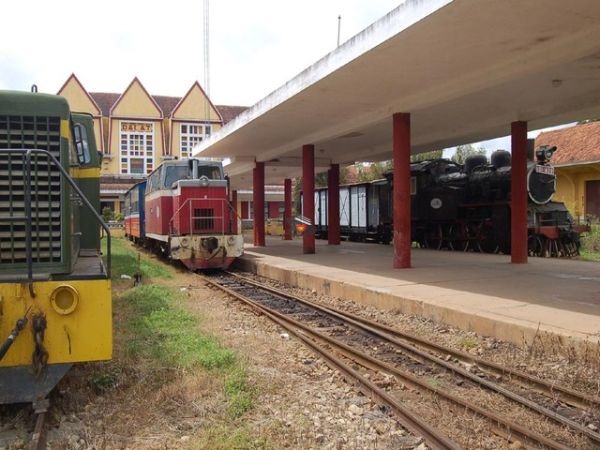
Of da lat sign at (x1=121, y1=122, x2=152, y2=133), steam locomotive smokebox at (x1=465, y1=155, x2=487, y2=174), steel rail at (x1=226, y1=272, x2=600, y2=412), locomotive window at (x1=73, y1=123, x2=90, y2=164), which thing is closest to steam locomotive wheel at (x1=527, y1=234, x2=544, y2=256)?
steam locomotive smokebox at (x1=465, y1=155, x2=487, y2=174)

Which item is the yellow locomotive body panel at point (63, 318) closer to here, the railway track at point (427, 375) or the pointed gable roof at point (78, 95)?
the railway track at point (427, 375)

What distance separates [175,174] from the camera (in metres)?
15.2

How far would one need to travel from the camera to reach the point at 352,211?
2588 centimetres

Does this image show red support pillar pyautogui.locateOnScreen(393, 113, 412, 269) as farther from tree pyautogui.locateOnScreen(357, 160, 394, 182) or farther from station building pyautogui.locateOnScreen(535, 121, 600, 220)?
tree pyautogui.locateOnScreen(357, 160, 394, 182)

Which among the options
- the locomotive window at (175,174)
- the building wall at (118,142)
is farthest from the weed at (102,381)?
the building wall at (118,142)

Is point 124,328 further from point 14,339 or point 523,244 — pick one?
point 523,244

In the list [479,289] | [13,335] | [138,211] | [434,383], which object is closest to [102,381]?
[13,335]

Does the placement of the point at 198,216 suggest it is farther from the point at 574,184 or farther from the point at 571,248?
the point at 574,184

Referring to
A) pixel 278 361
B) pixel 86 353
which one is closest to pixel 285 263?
pixel 278 361

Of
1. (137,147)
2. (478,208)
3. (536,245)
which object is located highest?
(137,147)

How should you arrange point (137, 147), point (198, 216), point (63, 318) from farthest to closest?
point (137, 147) < point (198, 216) < point (63, 318)

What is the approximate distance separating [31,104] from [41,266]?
4.52 ft

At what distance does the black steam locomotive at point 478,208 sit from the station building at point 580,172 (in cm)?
669

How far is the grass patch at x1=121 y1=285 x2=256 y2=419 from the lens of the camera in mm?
4715
